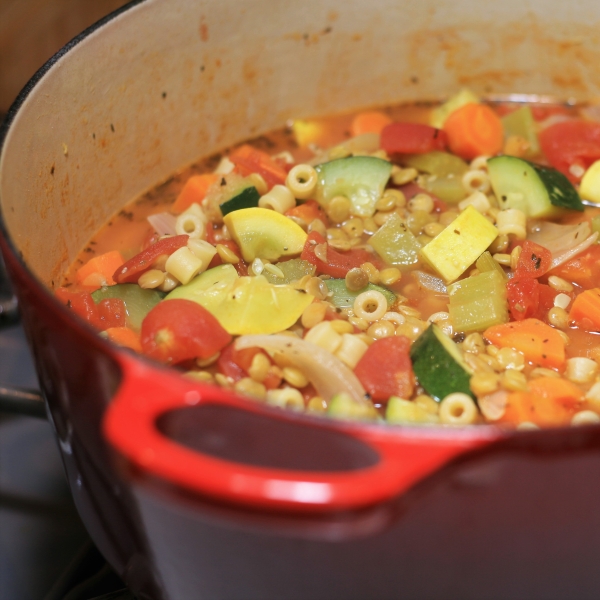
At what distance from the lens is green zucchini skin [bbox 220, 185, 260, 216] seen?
186cm

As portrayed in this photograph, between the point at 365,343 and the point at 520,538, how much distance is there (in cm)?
60

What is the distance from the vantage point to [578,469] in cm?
92

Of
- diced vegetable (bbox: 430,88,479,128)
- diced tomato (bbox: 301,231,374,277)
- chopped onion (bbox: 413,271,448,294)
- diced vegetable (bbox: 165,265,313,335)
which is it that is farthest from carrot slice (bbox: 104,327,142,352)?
diced vegetable (bbox: 430,88,479,128)

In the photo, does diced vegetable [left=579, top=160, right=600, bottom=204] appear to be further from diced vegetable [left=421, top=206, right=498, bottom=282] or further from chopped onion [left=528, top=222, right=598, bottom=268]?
diced vegetable [left=421, top=206, right=498, bottom=282]

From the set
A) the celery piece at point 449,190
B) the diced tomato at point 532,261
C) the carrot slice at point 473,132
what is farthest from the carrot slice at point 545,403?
the carrot slice at point 473,132

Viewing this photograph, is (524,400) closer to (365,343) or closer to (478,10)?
(365,343)

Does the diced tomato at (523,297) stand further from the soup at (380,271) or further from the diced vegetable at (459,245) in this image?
the diced vegetable at (459,245)

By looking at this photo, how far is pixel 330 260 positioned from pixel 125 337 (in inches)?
19.7

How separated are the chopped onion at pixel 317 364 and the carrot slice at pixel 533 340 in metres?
0.35

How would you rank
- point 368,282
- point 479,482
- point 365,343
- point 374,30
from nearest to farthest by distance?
point 479,482, point 365,343, point 368,282, point 374,30

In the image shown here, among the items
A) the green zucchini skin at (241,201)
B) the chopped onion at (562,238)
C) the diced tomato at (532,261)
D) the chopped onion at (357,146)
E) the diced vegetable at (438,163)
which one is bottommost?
the chopped onion at (562,238)

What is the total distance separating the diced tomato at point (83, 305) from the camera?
163 centimetres

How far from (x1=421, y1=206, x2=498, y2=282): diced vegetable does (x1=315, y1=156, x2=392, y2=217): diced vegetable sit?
0.80 ft

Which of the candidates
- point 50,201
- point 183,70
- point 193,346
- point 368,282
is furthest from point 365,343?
point 183,70
